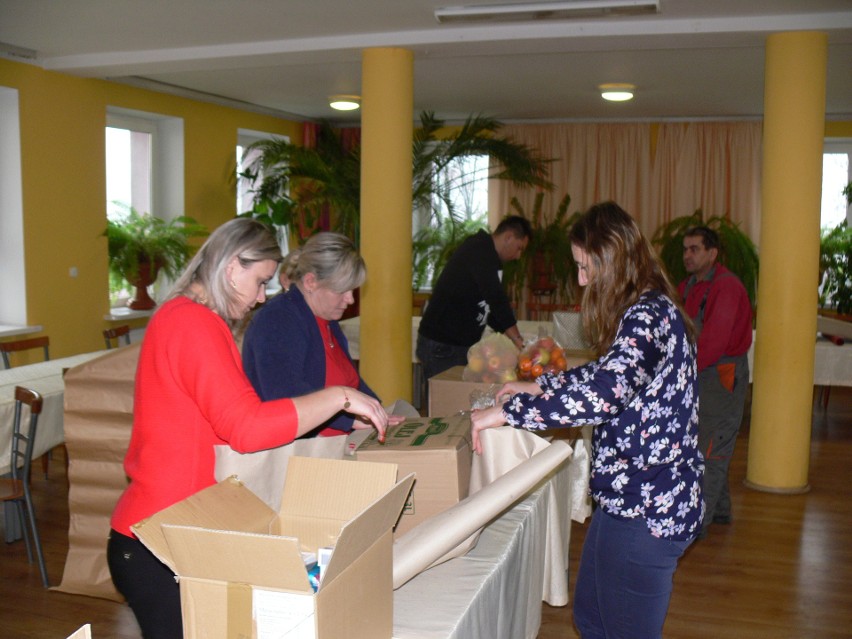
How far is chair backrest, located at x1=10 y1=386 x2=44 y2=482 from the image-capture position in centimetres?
334

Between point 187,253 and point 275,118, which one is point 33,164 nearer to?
point 187,253

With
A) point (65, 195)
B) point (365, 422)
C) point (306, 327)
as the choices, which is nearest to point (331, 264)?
point (306, 327)

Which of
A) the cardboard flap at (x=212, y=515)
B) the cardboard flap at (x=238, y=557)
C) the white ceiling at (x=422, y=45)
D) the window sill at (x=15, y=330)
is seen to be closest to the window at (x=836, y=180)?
the white ceiling at (x=422, y=45)

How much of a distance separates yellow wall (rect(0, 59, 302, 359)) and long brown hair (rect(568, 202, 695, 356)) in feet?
17.8

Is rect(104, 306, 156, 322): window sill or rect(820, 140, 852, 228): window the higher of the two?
rect(820, 140, 852, 228): window

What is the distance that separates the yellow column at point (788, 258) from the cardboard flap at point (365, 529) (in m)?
4.01

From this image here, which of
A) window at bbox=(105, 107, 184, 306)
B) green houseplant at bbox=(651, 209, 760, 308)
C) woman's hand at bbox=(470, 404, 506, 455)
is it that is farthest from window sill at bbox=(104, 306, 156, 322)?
woman's hand at bbox=(470, 404, 506, 455)

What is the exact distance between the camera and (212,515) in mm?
1336

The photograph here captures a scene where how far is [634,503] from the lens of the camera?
182 centimetres

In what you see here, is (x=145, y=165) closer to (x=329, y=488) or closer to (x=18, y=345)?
(x=18, y=345)

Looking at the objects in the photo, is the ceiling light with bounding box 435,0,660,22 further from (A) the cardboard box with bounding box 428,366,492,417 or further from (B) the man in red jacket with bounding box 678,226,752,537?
(A) the cardboard box with bounding box 428,366,492,417

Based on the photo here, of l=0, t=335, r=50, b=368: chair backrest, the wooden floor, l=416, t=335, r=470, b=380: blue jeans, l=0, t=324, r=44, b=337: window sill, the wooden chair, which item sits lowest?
the wooden floor

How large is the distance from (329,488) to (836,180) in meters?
9.55

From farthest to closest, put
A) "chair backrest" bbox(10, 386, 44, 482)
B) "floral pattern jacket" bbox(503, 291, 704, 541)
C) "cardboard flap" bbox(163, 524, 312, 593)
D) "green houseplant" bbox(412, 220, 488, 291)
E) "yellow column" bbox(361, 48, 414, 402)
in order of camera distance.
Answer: "green houseplant" bbox(412, 220, 488, 291) < "yellow column" bbox(361, 48, 414, 402) < "chair backrest" bbox(10, 386, 44, 482) < "floral pattern jacket" bbox(503, 291, 704, 541) < "cardboard flap" bbox(163, 524, 312, 593)
